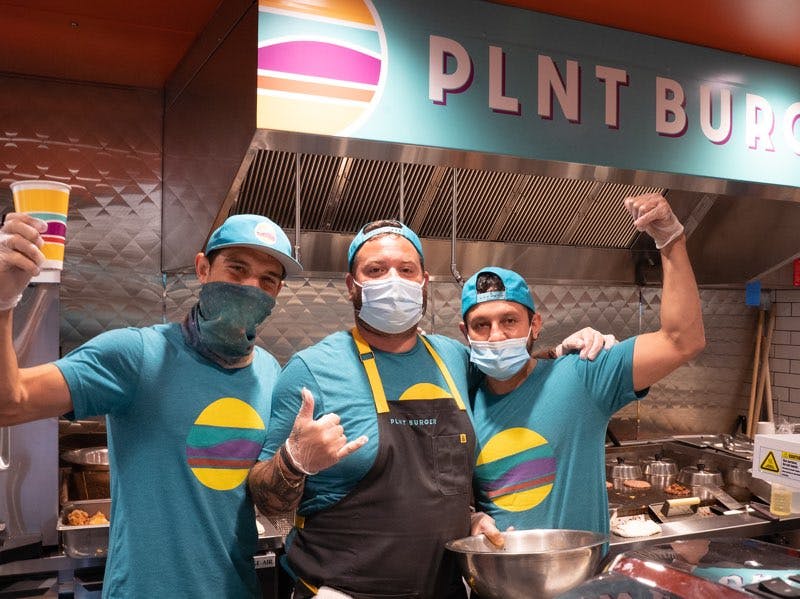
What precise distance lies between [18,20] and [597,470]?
284 cm

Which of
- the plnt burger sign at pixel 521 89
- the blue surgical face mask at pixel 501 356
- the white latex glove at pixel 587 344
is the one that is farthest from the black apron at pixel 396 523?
the plnt burger sign at pixel 521 89

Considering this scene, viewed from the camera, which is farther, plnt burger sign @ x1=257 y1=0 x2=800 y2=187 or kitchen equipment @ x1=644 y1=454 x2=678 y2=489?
kitchen equipment @ x1=644 y1=454 x2=678 y2=489

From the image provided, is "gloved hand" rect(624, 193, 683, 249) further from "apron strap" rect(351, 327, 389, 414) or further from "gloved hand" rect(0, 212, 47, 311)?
"gloved hand" rect(0, 212, 47, 311)

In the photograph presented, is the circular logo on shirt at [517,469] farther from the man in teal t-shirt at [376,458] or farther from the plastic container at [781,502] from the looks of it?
the plastic container at [781,502]

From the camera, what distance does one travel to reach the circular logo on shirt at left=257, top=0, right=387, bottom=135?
88.4 inches

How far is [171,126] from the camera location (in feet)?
11.5

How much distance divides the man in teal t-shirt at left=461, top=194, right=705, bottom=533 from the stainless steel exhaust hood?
800 mm

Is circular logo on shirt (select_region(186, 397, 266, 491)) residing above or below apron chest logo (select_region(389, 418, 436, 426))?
below

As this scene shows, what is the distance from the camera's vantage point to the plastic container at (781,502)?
3.39 meters

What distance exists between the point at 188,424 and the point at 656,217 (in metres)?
1.45

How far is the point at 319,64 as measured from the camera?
2340 mm

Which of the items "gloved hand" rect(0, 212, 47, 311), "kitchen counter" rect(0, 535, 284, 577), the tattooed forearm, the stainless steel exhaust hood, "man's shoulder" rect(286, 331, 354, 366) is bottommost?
"kitchen counter" rect(0, 535, 284, 577)

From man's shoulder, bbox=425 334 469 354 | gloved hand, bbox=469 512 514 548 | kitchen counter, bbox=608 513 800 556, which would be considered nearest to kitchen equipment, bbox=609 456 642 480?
kitchen counter, bbox=608 513 800 556

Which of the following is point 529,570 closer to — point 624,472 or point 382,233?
point 382,233
